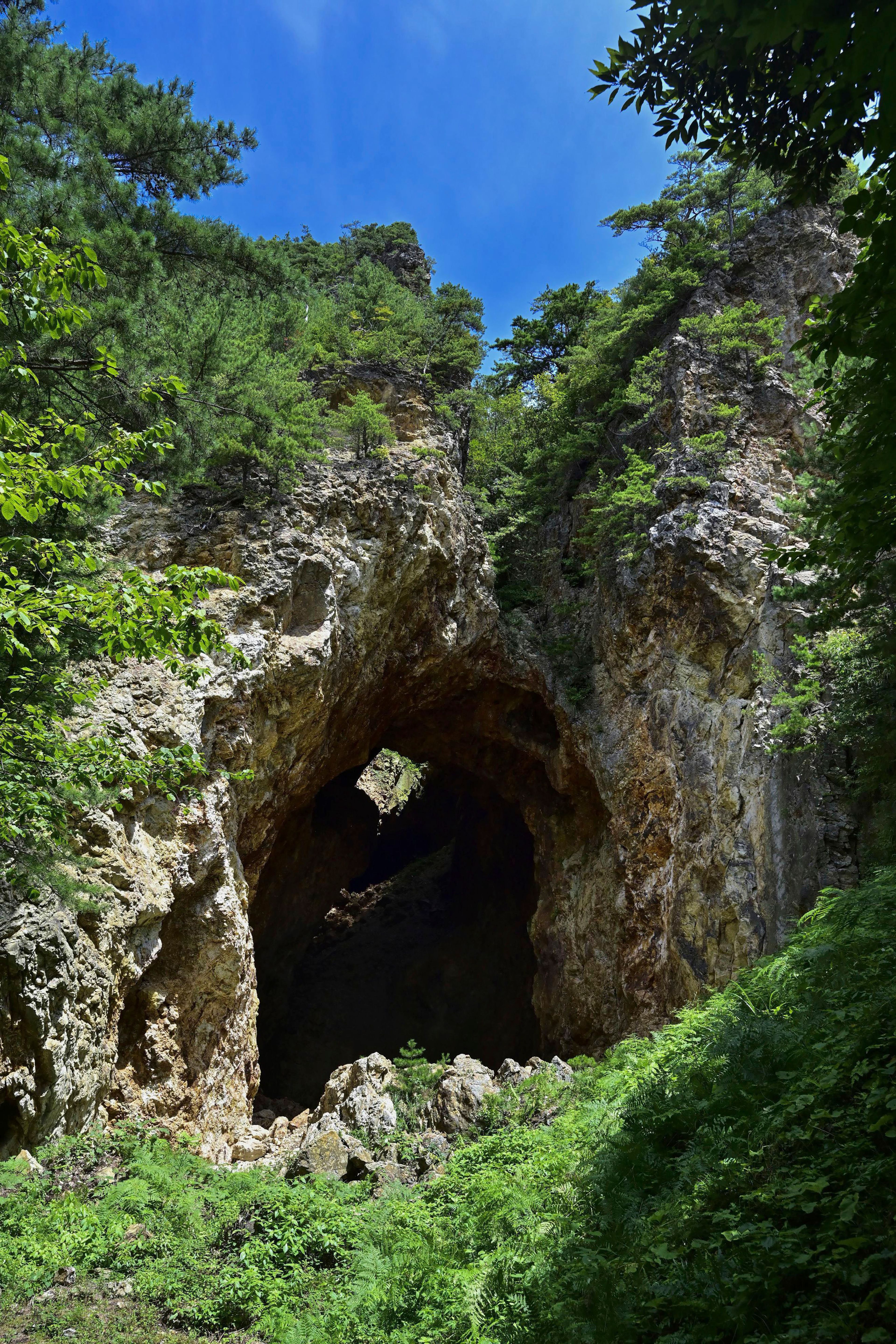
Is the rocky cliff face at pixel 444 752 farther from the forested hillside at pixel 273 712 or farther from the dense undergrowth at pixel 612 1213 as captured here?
the dense undergrowth at pixel 612 1213

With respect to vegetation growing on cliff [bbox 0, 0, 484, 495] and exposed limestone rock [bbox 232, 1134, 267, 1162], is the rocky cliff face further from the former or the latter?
vegetation growing on cliff [bbox 0, 0, 484, 495]

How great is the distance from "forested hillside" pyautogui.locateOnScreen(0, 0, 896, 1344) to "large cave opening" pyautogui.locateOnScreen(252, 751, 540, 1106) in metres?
A: 9.17

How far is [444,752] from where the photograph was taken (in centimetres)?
2084

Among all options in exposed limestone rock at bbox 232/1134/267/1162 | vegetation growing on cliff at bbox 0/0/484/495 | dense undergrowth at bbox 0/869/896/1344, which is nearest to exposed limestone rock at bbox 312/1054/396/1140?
exposed limestone rock at bbox 232/1134/267/1162

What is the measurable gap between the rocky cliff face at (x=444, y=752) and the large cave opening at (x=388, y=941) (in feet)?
2.01

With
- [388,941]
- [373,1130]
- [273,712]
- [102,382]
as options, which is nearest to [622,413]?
[273,712]

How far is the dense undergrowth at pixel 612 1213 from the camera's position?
3.02 m

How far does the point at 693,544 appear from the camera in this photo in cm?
1381

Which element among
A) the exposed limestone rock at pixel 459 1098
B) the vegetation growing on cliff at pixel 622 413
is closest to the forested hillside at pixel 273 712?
the exposed limestone rock at pixel 459 1098

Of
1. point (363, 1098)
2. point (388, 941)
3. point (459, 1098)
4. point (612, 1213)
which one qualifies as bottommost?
point (363, 1098)

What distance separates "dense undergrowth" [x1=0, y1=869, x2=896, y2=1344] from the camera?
302 cm

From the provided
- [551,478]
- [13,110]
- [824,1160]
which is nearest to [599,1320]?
[824,1160]

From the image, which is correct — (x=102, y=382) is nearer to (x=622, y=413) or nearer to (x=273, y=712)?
(x=273, y=712)

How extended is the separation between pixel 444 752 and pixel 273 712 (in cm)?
847
